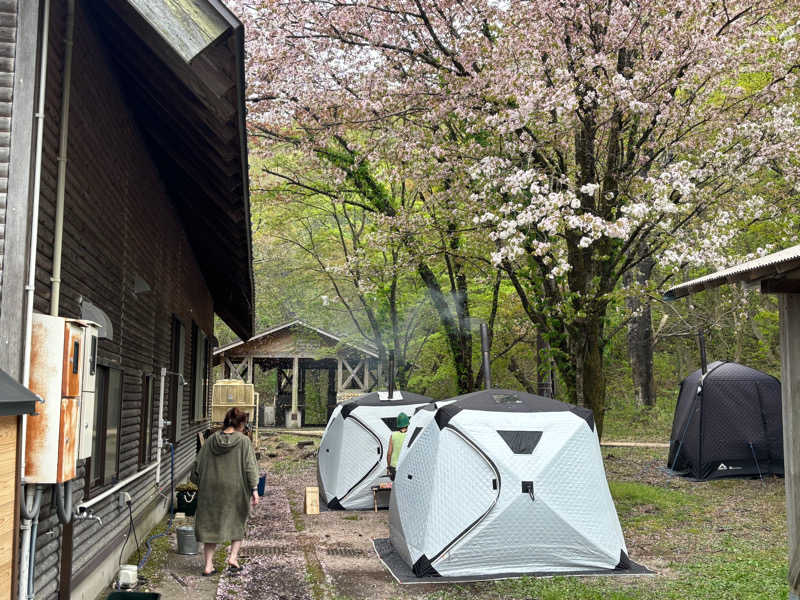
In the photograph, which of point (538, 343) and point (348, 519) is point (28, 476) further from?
point (538, 343)

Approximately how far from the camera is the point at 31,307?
4.30 meters

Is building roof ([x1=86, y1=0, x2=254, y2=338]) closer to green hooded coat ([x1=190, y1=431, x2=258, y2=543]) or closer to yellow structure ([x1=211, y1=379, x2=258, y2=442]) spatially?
green hooded coat ([x1=190, y1=431, x2=258, y2=543])

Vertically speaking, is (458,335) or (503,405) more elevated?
(458,335)

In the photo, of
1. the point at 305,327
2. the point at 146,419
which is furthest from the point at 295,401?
the point at 146,419

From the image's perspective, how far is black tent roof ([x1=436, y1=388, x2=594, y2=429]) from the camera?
793 cm

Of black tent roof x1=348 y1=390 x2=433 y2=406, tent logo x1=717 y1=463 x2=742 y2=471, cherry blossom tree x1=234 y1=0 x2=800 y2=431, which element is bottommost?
tent logo x1=717 y1=463 x2=742 y2=471

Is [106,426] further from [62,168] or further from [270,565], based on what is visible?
[62,168]

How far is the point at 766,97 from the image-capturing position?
12.1 metres

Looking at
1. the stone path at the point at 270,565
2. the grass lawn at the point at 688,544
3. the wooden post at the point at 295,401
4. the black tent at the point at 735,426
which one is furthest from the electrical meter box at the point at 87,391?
the wooden post at the point at 295,401

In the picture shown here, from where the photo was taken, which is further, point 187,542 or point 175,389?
point 175,389

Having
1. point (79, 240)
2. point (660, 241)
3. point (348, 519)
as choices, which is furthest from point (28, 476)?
point (660, 241)

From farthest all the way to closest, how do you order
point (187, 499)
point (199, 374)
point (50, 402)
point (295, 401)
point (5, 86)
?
point (295, 401) → point (199, 374) → point (187, 499) → point (50, 402) → point (5, 86)

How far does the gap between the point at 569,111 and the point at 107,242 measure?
6.36 m

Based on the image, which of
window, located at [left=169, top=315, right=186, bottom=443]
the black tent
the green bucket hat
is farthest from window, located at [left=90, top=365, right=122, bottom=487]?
the black tent
